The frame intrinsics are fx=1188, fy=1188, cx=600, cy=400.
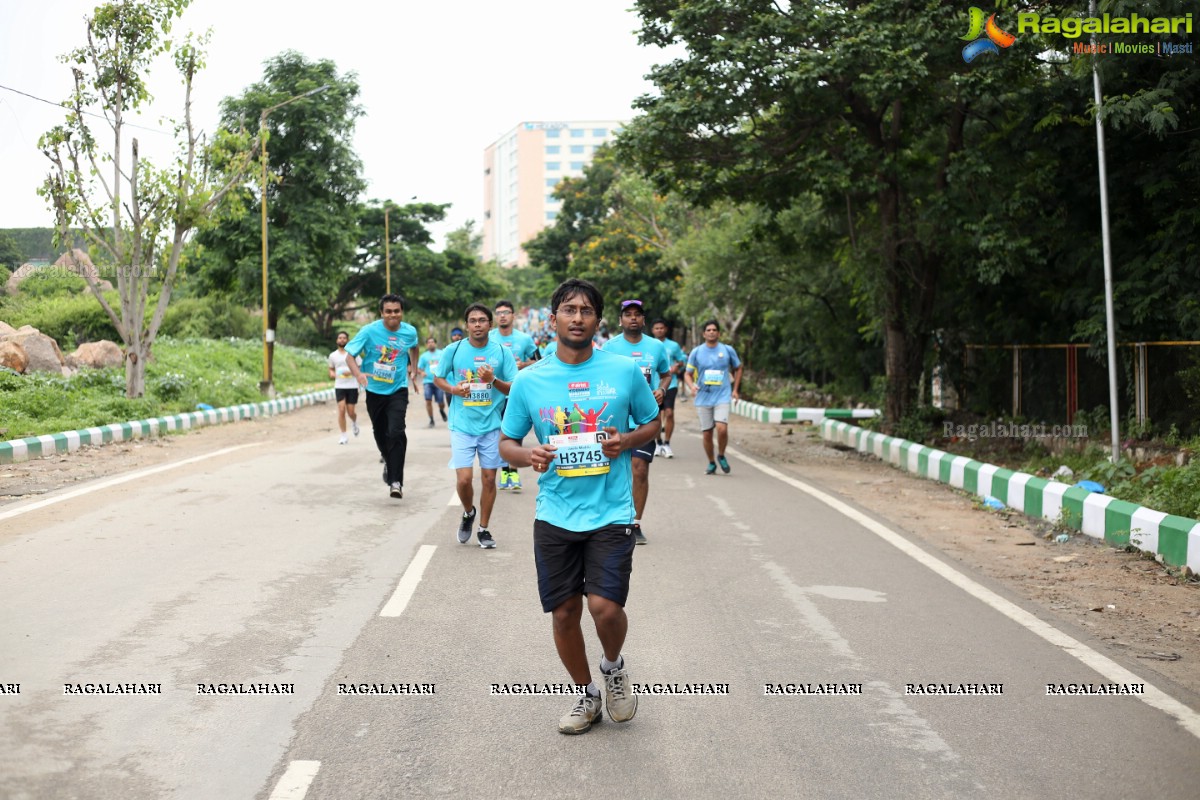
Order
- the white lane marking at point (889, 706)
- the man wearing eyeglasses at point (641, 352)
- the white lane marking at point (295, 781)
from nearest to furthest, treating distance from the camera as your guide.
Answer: the white lane marking at point (295, 781), the white lane marking at point (889, 706), the man wearing eyeglasses at point (641, 352)

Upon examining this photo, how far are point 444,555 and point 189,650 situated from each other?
2978mm

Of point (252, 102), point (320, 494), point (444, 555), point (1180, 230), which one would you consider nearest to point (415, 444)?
point (320, 494)

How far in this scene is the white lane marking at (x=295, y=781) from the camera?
402cm

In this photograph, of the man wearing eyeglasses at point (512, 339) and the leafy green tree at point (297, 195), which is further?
the leafy green tree at point (297, 195)

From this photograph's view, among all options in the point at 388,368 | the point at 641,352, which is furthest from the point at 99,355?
the point at 641,352

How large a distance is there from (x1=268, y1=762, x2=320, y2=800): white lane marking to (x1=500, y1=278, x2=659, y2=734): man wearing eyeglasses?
1.01 meters

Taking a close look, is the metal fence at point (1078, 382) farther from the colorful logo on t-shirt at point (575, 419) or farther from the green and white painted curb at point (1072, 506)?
the colorful logo on t-shirt at point (575, 419)

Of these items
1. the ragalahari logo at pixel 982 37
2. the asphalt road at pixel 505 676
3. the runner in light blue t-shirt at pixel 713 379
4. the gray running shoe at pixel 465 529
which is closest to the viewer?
the asphalt road at pixel 505 676

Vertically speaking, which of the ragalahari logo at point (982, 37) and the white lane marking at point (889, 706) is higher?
the ragalahari logo at point (982, 37)

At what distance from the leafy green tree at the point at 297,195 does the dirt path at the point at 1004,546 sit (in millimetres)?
24842

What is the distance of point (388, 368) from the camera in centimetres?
1114

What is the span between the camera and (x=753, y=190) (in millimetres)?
18547

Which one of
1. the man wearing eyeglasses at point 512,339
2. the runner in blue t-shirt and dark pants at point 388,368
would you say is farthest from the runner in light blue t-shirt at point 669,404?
the runner in blue t-shirt and dark pants at point 388,368

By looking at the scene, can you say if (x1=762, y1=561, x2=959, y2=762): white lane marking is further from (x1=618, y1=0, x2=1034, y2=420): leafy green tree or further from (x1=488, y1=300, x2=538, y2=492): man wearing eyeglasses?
(x1=618, y1=0, x2=1034, y2=420): leafy green tree
